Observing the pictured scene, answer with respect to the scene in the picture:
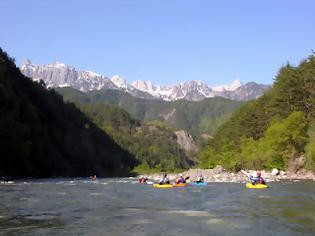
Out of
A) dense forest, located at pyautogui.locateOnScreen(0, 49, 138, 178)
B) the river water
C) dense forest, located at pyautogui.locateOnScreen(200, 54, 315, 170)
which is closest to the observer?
the river water

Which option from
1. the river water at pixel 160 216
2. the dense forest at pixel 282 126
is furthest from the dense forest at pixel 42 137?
the river water at pixel 160 216

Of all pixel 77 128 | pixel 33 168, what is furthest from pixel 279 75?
pixel 77 128

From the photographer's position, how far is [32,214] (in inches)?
1033

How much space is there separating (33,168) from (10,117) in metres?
12.4

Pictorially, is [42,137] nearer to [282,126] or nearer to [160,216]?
[282,126]

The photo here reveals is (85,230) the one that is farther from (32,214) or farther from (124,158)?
(124,158)

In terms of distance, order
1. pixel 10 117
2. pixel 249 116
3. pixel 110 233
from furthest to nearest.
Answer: pixel 249 116
pixel 10 117
pixel 110 233

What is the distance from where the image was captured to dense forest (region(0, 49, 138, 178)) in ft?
257

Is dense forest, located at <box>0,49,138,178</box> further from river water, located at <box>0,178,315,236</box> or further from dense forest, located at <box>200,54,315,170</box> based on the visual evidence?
river water, located at <box>0,178,315,236</box>

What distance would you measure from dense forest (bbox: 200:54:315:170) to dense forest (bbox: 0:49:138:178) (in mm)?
35614

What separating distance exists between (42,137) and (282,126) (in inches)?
1887

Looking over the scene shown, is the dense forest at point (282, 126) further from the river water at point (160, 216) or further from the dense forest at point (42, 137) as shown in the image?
the river water at point (160, 216)

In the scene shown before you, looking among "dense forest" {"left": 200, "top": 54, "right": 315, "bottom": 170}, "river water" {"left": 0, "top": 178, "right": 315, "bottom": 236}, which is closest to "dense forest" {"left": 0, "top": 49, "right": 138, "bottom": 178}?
"dense forest" {"left": 200, "top": 54, "right": 315, "bottom": 170}

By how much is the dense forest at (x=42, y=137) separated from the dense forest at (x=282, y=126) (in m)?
35.6
